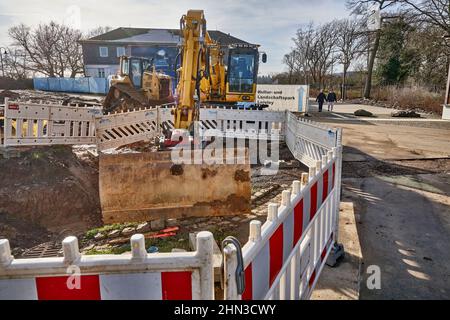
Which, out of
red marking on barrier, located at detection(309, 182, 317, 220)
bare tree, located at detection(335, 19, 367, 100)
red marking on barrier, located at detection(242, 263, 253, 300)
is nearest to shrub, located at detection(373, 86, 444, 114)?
bare tree, located at detection(335, 19, 367, 100)

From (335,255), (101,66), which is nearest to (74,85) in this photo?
(101,66)

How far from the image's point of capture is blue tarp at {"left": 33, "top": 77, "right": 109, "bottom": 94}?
127ft

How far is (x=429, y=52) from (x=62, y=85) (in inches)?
1640

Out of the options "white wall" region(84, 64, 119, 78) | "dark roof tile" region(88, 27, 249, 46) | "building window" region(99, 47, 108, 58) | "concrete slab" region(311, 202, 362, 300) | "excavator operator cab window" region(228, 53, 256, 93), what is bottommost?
"concrete slab" region(311, 202, 362, 300)

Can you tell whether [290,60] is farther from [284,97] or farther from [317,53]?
[284,97]

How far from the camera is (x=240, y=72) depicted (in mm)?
15008

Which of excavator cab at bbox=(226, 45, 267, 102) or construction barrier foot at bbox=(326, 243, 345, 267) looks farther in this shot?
excavator cab at bbox=(226, 45, 267, 102)

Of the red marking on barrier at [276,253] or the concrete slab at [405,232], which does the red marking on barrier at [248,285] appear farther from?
the concrete slab at [405,232]

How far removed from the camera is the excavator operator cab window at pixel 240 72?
49.1ft

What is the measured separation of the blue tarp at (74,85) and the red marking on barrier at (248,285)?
40423mm

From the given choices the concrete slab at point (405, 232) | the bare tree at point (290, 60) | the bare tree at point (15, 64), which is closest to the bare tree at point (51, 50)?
the bare tree at point (15, 64)

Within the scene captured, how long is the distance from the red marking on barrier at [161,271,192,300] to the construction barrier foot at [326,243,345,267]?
2489 mm

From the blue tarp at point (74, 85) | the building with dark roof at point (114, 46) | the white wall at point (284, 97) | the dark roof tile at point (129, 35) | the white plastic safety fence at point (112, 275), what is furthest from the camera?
the dark roof tile at point (129, 35)

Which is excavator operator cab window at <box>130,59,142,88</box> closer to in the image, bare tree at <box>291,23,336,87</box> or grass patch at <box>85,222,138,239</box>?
grass patch at <box>85,222,138,239</box>
